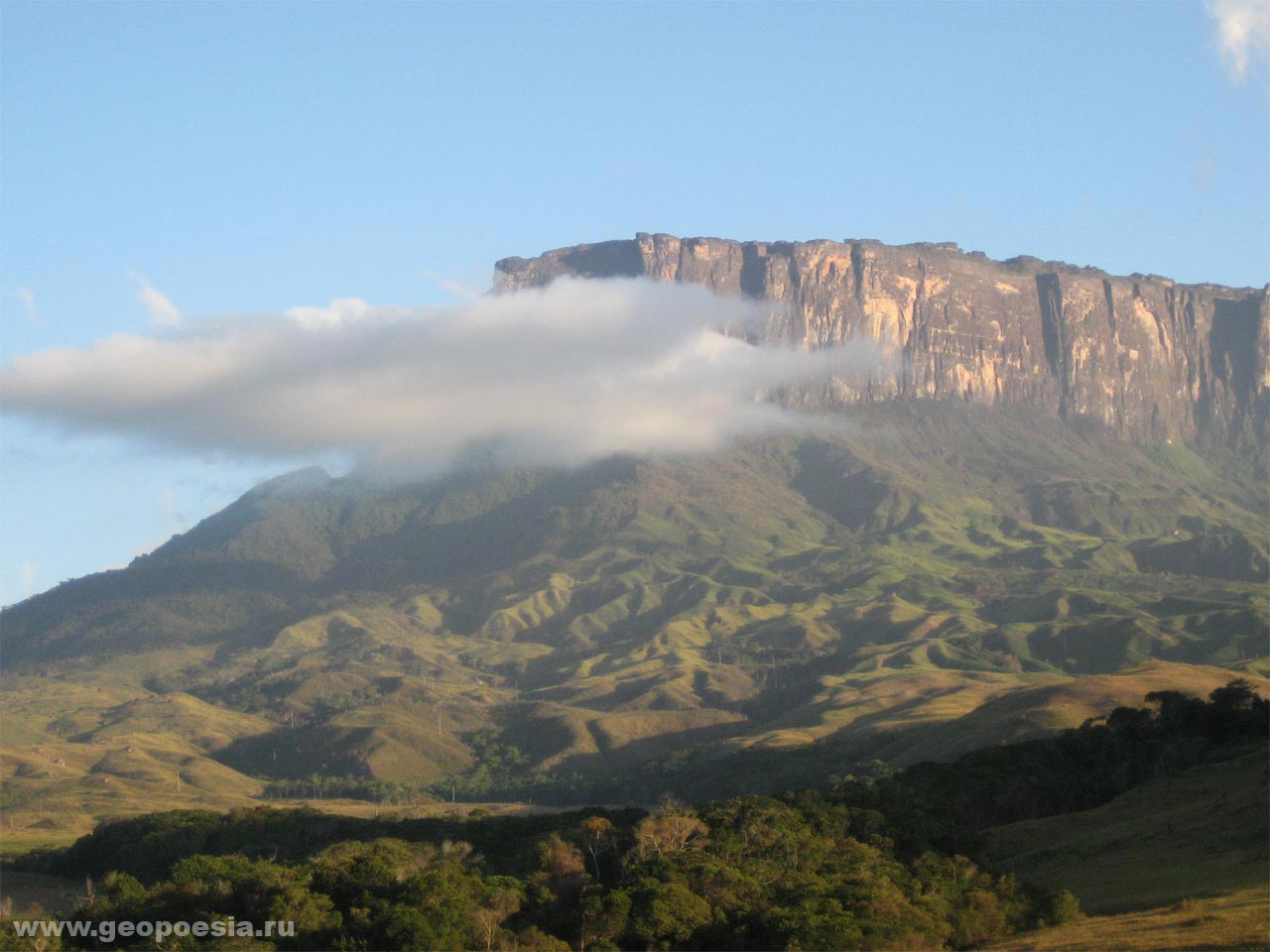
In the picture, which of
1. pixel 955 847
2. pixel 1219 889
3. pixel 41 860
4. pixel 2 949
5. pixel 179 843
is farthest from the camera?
pixel 41 860

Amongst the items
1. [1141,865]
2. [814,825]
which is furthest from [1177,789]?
[814,825]

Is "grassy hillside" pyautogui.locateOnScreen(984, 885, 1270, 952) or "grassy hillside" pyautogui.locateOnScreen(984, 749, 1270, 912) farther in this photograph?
"grassy hillside" pyautogui.locateOnScreen(984, 749, 1270, 912)

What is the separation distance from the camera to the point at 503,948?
7312 cm

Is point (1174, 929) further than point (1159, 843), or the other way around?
point (1159, 843)

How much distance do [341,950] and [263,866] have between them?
40.6 feet

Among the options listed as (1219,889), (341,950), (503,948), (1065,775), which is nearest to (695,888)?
(503,948)

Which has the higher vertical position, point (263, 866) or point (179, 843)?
point (263, 866)

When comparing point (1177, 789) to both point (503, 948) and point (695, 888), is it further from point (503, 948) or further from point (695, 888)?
point (503, 948)

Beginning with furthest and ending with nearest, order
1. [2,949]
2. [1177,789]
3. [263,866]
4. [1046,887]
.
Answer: [1177,789]
[1046,887]
[263,866]
[2,949]

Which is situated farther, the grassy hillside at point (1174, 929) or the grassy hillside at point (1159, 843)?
the grassy hillside at point (1159, 843)

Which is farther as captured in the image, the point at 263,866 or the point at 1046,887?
the point at 1046,887

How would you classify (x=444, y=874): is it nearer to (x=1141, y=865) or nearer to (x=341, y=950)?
(x=341, y=950)

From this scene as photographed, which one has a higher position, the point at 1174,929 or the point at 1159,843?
the point at 1174,929

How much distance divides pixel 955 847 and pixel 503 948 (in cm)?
3589
